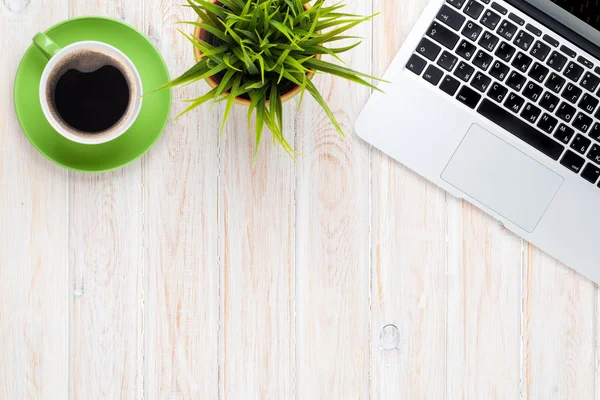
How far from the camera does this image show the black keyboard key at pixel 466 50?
2.90ft

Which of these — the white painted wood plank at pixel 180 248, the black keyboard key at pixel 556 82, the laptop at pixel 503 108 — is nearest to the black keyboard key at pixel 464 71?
the laptop at pixel 503 108

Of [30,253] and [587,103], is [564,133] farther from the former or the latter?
[30,253]

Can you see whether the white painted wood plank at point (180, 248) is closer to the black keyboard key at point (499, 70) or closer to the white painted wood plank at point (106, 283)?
the white painted wood plank at point (106, 283)

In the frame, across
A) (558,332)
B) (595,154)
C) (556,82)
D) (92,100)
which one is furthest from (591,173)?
(92,100)

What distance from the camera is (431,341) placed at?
0.94 meters

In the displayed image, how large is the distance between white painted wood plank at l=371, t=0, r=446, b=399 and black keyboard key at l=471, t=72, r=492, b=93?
12 cm

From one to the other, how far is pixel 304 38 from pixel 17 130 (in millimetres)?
436

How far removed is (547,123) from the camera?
2.93ft

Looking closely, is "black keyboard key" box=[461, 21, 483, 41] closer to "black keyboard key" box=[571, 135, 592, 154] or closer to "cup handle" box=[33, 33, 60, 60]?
"black keyboard key" box=[571, 135, 592, 154]

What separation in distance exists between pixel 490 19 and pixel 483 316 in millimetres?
411

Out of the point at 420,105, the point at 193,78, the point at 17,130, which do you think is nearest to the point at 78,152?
the point at 17,130

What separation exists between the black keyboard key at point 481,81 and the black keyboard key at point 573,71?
105mm

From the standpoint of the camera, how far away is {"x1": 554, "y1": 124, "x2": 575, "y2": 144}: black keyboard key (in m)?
0.89

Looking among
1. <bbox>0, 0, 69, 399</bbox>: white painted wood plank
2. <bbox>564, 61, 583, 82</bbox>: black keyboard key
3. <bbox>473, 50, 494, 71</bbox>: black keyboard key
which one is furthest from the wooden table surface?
<bbox>564, 61, 583, 82</bbox>: black keyboard key
